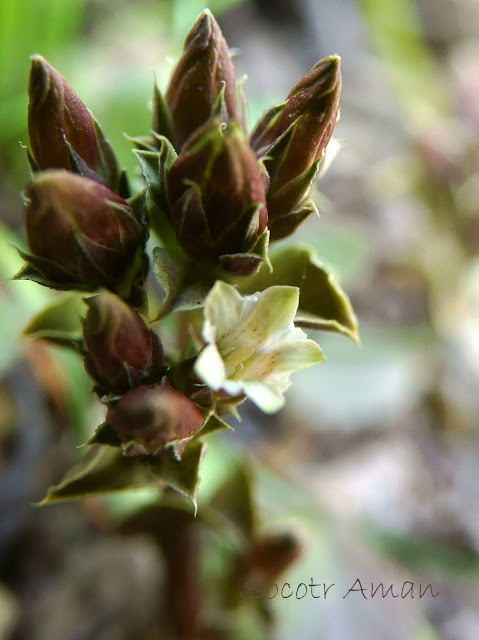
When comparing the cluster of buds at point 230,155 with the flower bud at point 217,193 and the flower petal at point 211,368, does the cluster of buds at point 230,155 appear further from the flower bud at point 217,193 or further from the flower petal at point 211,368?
the flower petal at point 211,368

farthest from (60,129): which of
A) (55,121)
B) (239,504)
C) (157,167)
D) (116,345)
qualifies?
(239,504)

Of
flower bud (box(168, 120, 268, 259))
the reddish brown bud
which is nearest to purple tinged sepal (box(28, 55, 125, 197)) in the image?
flower bud (box(168, 120, 268, 259))

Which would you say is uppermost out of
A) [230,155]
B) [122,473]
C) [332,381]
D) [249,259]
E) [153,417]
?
[230,155]

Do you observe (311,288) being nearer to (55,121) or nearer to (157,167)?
(157,167)

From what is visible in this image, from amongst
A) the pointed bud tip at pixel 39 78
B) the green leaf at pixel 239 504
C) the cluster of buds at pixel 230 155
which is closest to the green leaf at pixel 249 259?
the cluster of buds at pixel 230 155

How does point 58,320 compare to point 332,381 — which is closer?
point 58,320

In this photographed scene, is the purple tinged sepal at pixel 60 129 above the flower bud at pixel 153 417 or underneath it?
above
